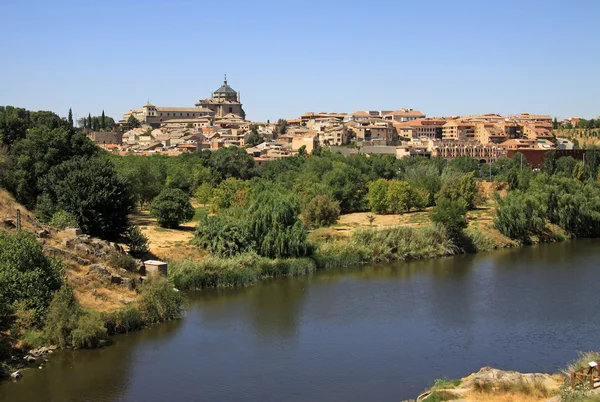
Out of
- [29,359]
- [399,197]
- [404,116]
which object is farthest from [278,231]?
[404,116]

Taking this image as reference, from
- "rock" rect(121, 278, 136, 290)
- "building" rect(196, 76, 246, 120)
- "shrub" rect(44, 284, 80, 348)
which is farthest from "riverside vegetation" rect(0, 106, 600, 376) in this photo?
"building" rect(196, 76, 246, 120)

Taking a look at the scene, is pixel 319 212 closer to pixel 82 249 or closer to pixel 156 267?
pixel 156 267

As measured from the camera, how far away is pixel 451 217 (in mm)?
29453

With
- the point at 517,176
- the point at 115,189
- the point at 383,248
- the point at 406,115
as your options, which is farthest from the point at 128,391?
the point at 406,115

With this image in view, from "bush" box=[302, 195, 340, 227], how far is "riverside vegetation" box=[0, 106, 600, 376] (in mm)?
46

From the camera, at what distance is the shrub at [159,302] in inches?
749

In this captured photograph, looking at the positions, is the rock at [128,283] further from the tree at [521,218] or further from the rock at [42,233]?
the tree at [521,218]

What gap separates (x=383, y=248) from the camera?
2795 cm

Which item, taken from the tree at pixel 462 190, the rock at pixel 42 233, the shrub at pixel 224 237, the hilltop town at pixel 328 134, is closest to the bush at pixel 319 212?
the shrub at pixel 224 237

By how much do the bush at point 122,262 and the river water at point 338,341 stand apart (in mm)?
2114

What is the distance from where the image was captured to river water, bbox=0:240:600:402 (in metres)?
14.9

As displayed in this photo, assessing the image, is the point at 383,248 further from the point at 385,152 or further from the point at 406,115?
the point at 406,115

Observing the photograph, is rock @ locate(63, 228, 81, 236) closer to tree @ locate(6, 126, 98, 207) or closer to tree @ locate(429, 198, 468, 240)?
tree @ locate(6, 126, 98, 207)

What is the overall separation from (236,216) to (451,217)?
8.92m
